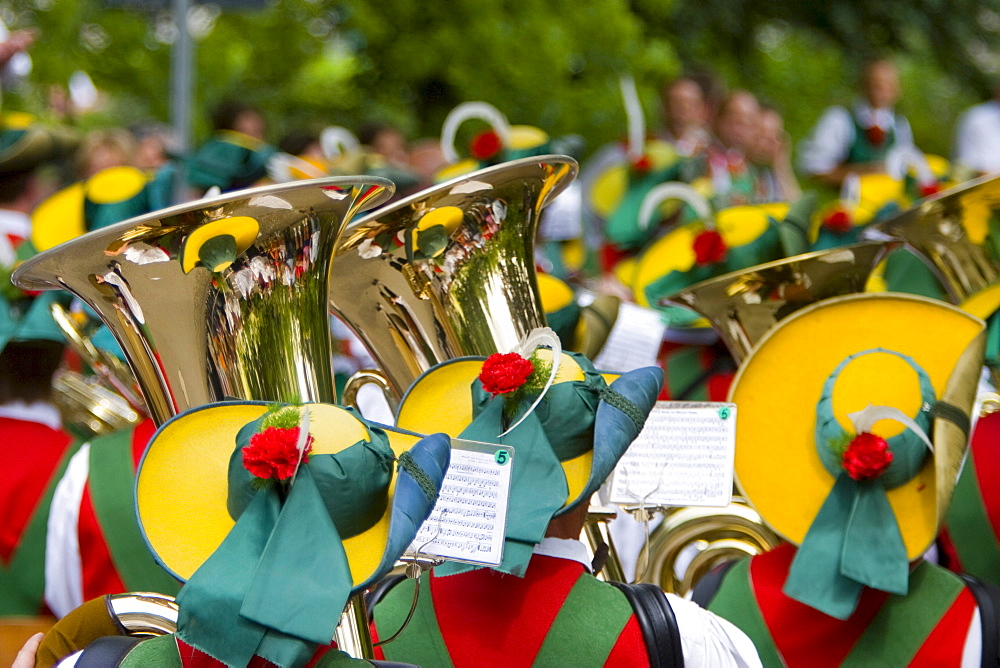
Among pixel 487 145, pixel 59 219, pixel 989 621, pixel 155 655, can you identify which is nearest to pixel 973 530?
pixel 989 621

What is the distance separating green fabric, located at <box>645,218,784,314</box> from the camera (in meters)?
3.66

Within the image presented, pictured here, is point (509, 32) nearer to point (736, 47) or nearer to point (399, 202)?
point (736, 47)

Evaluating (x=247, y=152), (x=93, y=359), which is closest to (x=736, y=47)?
(x=247, y=152)

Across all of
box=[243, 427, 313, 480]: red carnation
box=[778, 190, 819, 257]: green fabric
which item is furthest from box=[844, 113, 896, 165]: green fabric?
box=[243, 427, 313, 480]: red carnation

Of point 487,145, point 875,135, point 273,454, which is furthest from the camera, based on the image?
point 875,135

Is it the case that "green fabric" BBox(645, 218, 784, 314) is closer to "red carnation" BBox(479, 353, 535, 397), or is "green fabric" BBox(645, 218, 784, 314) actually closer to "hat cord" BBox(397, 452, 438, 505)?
"red carnation" BBox(479, 353, 535, 397)

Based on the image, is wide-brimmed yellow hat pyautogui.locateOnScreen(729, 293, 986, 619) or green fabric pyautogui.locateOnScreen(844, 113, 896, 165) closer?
wide-brimmed yellow hat pyautogui.locateOnScreen(729, 293, 986, 619)

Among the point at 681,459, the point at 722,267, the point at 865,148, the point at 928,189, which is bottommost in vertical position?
the point at 681,459

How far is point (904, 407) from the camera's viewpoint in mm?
2311

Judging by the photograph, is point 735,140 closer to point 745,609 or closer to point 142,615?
point 745,609

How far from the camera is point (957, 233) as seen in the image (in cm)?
318

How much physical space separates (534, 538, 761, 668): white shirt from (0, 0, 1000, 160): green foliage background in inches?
212

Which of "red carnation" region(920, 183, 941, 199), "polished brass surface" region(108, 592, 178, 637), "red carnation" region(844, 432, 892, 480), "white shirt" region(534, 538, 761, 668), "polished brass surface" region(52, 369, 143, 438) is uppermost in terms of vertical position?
"red carnation" region(920, 183, 941, 199)

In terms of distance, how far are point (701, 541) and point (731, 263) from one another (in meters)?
1.06
